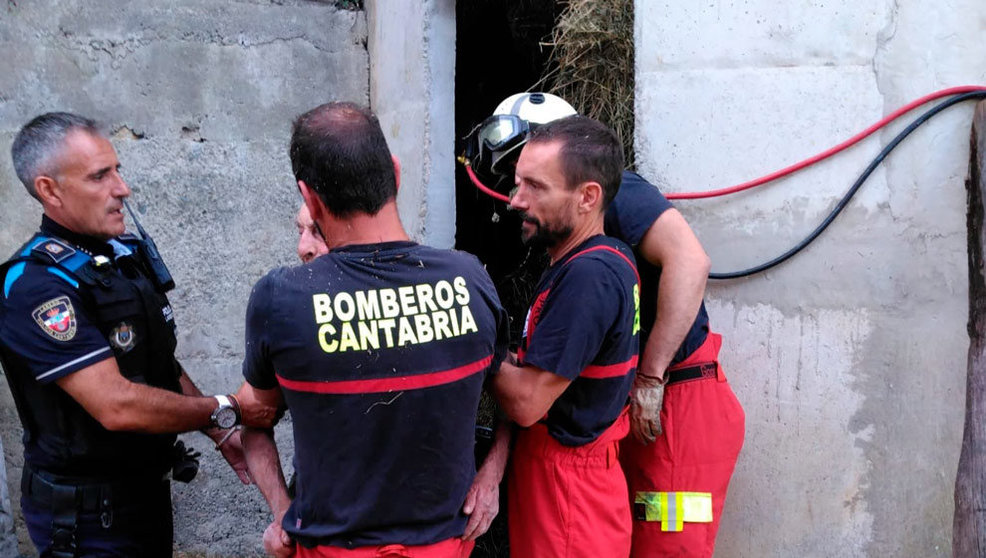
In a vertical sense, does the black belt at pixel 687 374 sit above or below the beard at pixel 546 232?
below

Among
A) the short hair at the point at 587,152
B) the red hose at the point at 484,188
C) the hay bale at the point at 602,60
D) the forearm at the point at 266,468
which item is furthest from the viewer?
the hay bale at the point at 602,60

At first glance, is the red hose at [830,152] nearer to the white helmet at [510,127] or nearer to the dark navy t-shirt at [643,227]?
the dark navy t-shirt at [643,227]

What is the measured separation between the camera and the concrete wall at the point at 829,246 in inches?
117

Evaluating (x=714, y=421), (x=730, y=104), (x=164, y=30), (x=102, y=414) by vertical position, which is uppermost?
(x=164, y=30)

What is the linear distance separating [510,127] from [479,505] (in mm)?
1363

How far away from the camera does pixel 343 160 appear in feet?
6.20

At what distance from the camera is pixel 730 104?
315cm

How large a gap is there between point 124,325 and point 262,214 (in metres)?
1.80

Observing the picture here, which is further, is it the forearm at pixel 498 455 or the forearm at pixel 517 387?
the forearm at pixel 498 455

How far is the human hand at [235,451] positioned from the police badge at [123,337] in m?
0.41

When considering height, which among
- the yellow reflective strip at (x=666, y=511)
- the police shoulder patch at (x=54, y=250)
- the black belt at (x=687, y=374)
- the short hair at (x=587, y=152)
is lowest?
the yellow reflective strip at (x=666, y=511)

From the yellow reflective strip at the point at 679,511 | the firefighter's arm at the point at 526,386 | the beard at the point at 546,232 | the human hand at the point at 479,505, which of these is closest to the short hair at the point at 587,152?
the beard at the point at 546,232

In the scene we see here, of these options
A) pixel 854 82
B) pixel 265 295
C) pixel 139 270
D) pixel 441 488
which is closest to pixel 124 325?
pixel 139 270

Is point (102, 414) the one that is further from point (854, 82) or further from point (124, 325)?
point (854, 82)
